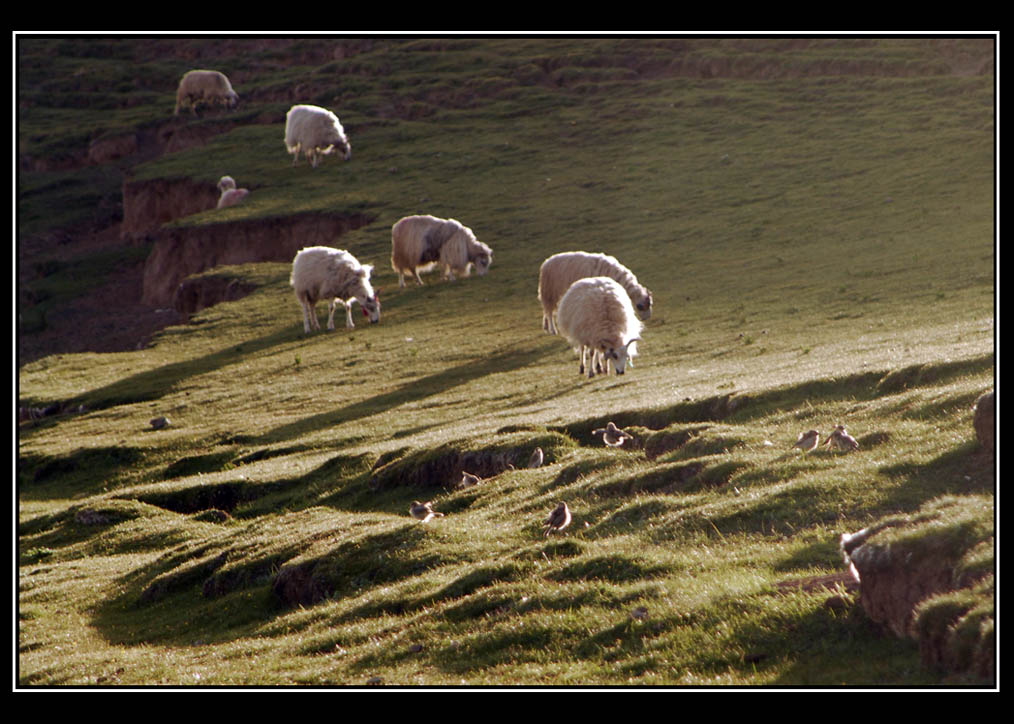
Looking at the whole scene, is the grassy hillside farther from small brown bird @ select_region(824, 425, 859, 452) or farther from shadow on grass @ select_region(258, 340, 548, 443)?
small brown bird @ select_region(824, 425, 859, 452)

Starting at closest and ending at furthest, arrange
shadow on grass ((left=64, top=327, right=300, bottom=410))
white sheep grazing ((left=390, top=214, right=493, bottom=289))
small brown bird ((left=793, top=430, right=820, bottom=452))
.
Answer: small brown bird ((left=793, top=430, right=820, bottom=452)), shadow on grass ((left=64, top=327, right=300, bottom=410)), white sheep grazing ((left=390, top=214, right=493, bottom=289))

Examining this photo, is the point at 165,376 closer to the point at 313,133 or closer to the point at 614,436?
the point at 614,436

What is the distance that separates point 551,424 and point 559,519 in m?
6.35

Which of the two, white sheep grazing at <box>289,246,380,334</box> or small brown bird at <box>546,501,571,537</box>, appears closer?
small brown bird at <box>546,501,571,537</box>

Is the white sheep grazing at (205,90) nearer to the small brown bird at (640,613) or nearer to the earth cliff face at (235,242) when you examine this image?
the earth cliff face at (235,242)

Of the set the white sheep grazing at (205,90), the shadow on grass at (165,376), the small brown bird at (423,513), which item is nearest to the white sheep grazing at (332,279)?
the shadow on grass at (165,376)

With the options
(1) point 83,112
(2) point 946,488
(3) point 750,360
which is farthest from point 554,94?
(2) point 946,488

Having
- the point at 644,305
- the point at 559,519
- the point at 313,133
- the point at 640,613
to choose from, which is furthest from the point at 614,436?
the point at 313,133

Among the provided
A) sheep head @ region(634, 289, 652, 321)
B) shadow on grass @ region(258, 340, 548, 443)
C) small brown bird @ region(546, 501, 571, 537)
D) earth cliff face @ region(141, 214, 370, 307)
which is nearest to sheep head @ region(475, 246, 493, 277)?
shadow on grass @ region(258, 340, 548, 443)

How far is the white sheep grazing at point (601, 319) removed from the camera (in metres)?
24.2

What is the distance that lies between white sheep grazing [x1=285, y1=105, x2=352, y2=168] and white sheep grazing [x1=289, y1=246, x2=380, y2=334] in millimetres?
27339

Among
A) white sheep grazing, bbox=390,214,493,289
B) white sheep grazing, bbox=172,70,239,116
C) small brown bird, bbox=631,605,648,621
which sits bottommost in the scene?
small brown bird, bbox=631,605,648,621

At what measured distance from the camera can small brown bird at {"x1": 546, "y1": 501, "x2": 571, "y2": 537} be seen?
1359cm

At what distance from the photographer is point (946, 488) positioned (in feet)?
37.8
